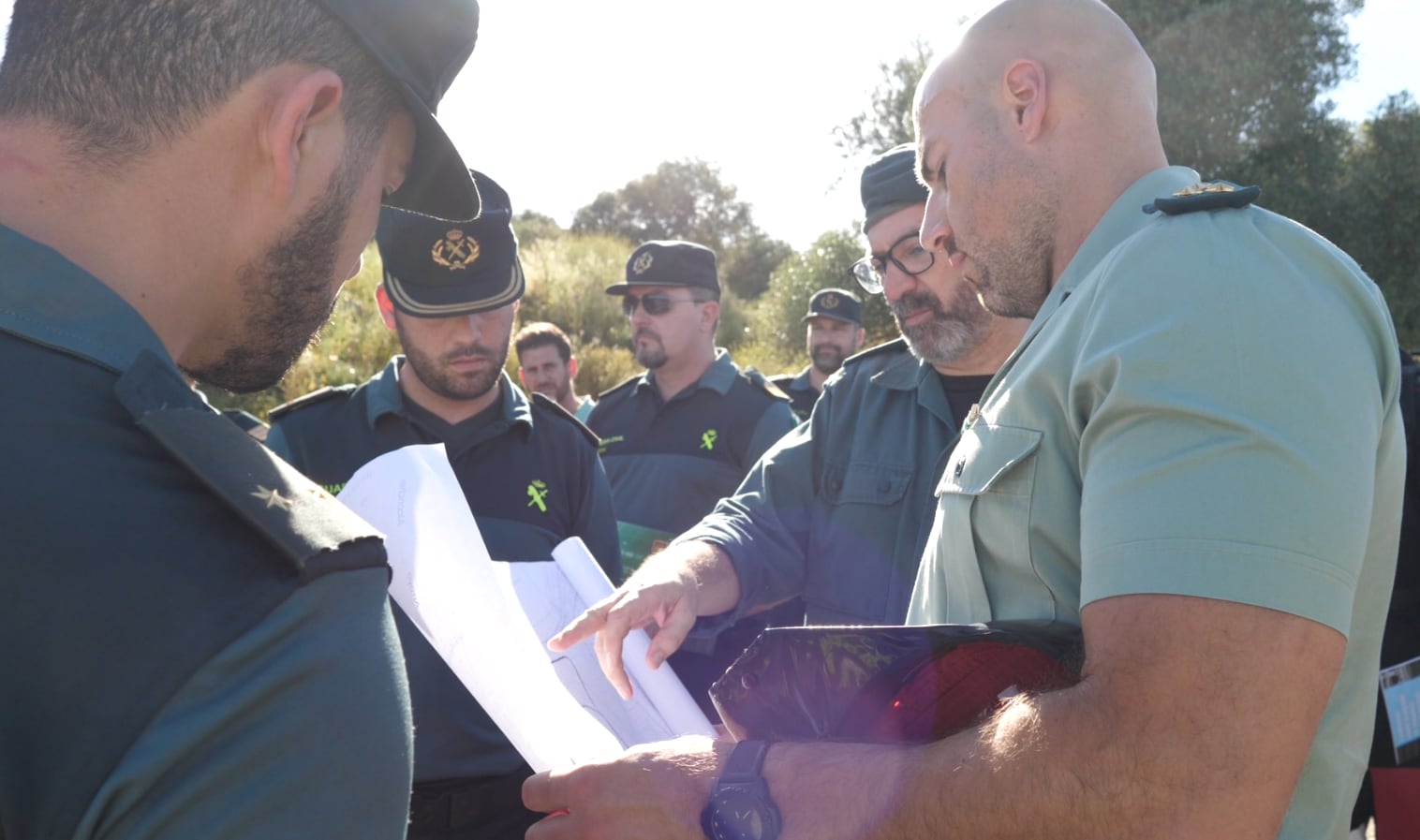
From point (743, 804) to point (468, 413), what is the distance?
2.28 metres

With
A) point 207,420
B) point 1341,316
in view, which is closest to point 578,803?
point 207,420

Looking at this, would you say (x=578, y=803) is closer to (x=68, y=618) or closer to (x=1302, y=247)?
(x=68, y=618)

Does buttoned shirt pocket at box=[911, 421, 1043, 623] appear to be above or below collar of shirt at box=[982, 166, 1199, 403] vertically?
below

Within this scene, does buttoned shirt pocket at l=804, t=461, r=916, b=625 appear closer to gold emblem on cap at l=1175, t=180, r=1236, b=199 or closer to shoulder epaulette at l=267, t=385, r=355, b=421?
gold emblem on cap at l=1175, t=180, r=1236, b=199

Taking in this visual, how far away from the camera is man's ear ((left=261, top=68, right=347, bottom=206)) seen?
44.2 inches

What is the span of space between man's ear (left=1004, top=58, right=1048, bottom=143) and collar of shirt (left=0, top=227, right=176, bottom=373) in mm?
1298

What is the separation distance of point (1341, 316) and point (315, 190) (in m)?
1.20

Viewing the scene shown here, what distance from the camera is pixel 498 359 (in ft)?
11.2

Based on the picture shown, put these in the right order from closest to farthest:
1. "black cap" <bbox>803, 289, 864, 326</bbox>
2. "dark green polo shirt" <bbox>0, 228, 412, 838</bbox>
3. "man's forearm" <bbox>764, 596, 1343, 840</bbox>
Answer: "dark green polo shirt" <bbox>0, 228, 412, 838</bbox>
"man's forearm" <bbox>764, 596, 1343, 840</bbox>
"black cap" <bbox>803, 289, 864, 326</bbox>

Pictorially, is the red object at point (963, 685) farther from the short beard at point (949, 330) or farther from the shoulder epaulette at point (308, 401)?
the shoulder epaulette at point (308, 401)

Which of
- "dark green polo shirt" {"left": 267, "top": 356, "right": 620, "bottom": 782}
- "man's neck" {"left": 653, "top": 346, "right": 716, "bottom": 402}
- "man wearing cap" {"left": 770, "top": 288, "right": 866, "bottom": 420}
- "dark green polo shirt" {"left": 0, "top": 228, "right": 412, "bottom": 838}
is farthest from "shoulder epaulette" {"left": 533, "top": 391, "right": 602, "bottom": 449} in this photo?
"man wearing cap" {"left": 770, "top": 288, "right": 866, "bottom": 420}

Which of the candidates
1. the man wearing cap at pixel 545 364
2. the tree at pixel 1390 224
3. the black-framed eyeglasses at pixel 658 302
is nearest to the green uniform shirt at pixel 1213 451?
the black-framed eyeglasses at pixel 658 302

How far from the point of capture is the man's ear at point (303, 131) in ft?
3.68

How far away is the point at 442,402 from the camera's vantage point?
3.37 m
